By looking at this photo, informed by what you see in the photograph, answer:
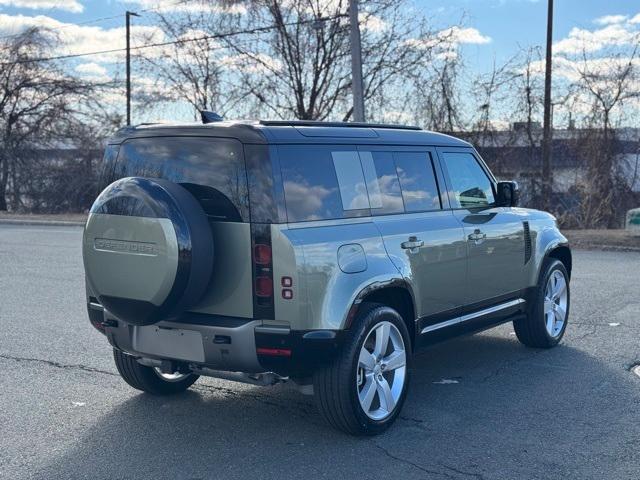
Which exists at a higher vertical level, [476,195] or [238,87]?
[238,87]

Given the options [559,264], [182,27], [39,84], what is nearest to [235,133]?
[559,264]

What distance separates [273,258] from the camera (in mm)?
4688

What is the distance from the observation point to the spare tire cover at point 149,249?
15.3 ft

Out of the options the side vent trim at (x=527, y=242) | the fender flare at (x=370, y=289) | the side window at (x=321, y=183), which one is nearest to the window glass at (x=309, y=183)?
the side window at (x=321, y=183)

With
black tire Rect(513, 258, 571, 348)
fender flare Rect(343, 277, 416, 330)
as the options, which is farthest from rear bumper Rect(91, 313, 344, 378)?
black tire Rect(513, 258, 571, 348)

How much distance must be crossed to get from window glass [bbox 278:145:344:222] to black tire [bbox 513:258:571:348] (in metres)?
2.87

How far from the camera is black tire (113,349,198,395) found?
5.92 m

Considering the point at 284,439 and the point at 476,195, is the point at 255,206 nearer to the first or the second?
the point at 284,439

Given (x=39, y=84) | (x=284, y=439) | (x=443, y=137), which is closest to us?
(x=284, y=439)

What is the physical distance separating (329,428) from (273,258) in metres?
1.30

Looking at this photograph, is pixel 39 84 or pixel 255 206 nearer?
pixel 255 206

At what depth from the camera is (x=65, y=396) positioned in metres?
6.02

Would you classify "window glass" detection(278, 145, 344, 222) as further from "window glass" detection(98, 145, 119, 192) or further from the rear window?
"window glass" detection(98, 145, 119, 192)

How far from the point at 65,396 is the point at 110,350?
1.43 m
